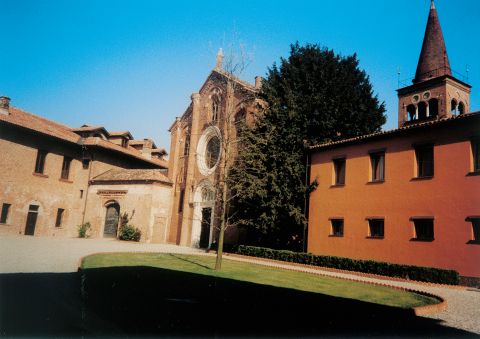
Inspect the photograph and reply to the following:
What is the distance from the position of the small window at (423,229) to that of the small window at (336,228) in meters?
4.14

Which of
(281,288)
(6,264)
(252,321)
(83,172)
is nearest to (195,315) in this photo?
(252,321)

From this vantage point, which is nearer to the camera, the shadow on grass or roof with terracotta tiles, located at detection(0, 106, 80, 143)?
the shadow on grass

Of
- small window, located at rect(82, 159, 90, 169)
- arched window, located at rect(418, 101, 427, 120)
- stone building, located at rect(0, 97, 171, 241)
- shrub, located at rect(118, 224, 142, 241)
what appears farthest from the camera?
small window, located at rect(82, 159, 90, 169)

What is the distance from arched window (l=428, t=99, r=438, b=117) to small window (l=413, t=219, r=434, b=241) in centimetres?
1807

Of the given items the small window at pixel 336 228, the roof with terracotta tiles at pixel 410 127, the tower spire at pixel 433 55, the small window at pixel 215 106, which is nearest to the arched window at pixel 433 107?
the tower spire at pixel 433 55

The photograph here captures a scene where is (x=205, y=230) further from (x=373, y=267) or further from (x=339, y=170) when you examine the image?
(x=373, y=267)

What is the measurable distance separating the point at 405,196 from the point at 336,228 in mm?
4449

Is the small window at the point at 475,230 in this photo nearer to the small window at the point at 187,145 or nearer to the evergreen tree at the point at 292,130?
the evergreen tree at the point at 292,130

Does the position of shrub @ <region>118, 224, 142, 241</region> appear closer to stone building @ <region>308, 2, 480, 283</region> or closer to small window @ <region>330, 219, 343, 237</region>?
stone building @ <region>308, 2, 480, 283</region>

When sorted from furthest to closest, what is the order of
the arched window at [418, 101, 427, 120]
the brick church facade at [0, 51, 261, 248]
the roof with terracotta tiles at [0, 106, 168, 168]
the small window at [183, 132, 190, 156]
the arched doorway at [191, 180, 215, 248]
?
the small window at [183, 132, 190, 156] → the arched window at [418, 101, 427, 120] → the arched doorway at [191, 180, 215, 248] → the brick church facade at [0, 51, 261, 248] → the roof with terracotta tiles at [0, 106, 168, 168]

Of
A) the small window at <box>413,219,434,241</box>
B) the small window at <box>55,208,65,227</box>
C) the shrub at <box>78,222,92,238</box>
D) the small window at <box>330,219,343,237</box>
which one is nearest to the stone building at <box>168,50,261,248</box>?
the shrub at <box>78,222,92,238</box>

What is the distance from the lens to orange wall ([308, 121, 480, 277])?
13.9 metres

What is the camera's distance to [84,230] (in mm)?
30266

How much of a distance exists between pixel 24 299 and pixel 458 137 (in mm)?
16282
